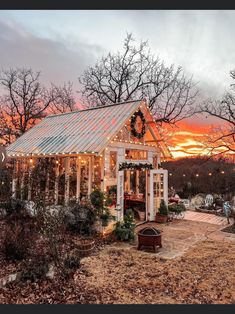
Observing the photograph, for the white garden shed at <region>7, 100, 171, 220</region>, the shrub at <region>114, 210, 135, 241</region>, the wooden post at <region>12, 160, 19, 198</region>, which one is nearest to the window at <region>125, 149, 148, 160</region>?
the white garden shed at <region>7, 100, 171, 220</region>

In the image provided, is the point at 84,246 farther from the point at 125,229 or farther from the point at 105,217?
the point at 125,229

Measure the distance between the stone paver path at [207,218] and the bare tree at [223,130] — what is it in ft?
21.6

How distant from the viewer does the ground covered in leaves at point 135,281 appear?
5660 mm

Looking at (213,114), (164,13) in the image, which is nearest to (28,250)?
(164,13)

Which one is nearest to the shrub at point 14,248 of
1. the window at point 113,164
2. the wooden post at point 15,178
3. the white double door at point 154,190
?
the window at point 113,164

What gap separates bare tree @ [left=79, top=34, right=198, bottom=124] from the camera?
23750 millimetres

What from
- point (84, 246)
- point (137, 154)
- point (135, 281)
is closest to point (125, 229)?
point (84, 246)

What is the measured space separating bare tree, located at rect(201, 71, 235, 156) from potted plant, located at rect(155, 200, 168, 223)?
30.0ft

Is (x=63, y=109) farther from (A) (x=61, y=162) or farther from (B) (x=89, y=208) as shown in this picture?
(B) (x=89, y=208)

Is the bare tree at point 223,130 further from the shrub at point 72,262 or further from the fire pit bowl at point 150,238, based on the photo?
the shrub at point 72,262

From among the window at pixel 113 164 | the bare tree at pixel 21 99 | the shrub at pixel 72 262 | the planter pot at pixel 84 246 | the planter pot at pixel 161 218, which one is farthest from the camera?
the bare tree at pixel 21 99

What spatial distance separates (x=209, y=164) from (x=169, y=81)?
846cm

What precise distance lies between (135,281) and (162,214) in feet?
22.9

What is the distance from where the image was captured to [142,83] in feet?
81.5
